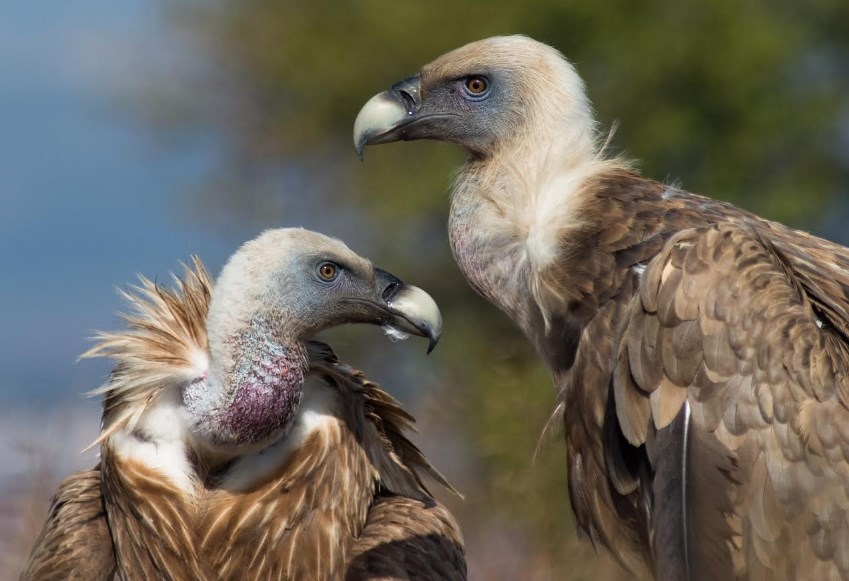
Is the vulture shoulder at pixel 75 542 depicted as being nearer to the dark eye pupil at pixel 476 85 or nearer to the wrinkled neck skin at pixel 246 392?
the wrinkled neck skin at pixel 246 392

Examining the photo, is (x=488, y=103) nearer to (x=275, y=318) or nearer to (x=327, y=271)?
(x=327, y=271)

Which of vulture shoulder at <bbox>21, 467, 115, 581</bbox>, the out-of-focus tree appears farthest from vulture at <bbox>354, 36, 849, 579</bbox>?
the out-of-focus tree

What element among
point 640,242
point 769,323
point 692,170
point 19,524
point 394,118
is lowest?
point 19,524

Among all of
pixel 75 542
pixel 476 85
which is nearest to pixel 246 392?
pixel 75 542

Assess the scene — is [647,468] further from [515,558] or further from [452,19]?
[452,19]

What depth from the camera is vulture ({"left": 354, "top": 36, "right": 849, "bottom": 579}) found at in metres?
4.10

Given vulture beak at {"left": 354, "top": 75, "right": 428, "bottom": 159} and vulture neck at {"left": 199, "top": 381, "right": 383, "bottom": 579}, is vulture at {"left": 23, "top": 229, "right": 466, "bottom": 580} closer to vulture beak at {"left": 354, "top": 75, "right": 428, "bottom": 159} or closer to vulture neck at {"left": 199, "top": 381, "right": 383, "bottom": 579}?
vulture neck at {"left": 199, "top": 381, "right": 383, "bottom": 579}

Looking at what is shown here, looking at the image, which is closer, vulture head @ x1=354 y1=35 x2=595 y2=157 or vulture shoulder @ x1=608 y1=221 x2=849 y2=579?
vulture shoulder @ x1=608 y1=221 x2=849 y2=579

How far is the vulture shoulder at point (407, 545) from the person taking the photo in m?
4.85

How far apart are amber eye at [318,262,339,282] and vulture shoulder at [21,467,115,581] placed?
106 cm

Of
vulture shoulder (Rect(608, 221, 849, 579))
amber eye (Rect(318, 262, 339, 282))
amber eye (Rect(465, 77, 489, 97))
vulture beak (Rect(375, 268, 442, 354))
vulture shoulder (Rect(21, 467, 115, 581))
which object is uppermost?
amber eye (Rect(465, 77, 489, 97))

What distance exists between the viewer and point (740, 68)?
22.1 meters

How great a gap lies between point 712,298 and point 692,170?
58.2 ft

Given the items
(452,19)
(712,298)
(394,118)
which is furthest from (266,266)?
(452,19)
